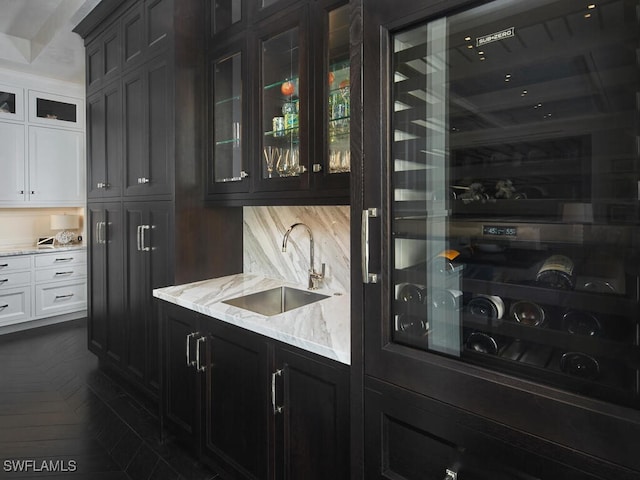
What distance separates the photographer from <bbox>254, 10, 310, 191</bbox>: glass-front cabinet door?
5.96 ft

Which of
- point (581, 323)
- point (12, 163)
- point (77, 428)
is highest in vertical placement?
point (12, 163)

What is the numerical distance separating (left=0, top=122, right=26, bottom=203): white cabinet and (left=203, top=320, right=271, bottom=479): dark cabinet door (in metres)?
3.76

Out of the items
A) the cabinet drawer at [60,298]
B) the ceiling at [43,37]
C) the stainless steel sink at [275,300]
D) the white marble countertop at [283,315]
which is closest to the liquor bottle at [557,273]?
the white marble countertop at [283,315]

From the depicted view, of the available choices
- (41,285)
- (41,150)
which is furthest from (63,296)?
(41,150)

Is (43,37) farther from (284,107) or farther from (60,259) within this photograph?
(284,107)

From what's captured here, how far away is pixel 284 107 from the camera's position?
1970 mm

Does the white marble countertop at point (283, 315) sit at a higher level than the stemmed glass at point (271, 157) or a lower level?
lower

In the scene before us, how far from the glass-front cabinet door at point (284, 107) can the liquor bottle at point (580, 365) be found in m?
1.26

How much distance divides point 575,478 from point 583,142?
2.35ft

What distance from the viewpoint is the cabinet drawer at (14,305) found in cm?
400

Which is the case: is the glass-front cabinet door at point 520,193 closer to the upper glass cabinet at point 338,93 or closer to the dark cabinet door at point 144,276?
the upper glass cabinet at point 338,93

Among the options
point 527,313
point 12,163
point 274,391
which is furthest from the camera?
point 12,163

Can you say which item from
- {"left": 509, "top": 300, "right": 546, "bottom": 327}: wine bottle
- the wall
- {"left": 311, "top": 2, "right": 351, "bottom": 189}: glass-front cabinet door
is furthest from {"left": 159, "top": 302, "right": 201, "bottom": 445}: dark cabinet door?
the wall

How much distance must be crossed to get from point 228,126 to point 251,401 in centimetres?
152
